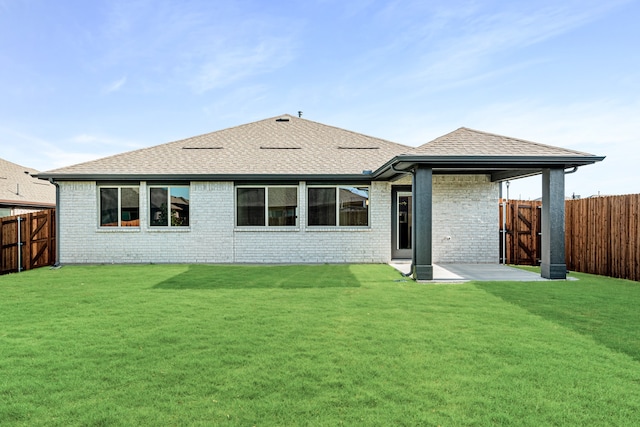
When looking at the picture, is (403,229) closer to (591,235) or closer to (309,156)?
(309,156)

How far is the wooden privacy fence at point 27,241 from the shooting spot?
11078mm

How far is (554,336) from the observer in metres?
4.82

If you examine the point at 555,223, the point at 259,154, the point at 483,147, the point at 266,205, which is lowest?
the point at 555,223

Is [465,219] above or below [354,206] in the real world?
below

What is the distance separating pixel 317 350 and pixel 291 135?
488 inches

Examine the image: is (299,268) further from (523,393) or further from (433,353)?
(523,393)

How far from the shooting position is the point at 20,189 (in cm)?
1838

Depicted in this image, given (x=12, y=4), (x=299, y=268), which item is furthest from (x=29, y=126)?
(x=299, y=268)

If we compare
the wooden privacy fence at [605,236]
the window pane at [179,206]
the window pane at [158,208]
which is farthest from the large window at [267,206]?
the wooden privacy fence at [605,236]

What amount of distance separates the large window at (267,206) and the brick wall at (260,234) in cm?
25

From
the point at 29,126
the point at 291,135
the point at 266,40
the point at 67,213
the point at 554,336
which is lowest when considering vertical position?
the point at 554,336

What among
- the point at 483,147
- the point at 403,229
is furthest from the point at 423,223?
the point at 403,229

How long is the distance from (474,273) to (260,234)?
6681 millimetres

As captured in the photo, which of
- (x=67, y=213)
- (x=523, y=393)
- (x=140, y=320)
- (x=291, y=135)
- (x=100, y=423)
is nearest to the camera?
(x=100, y=423)
